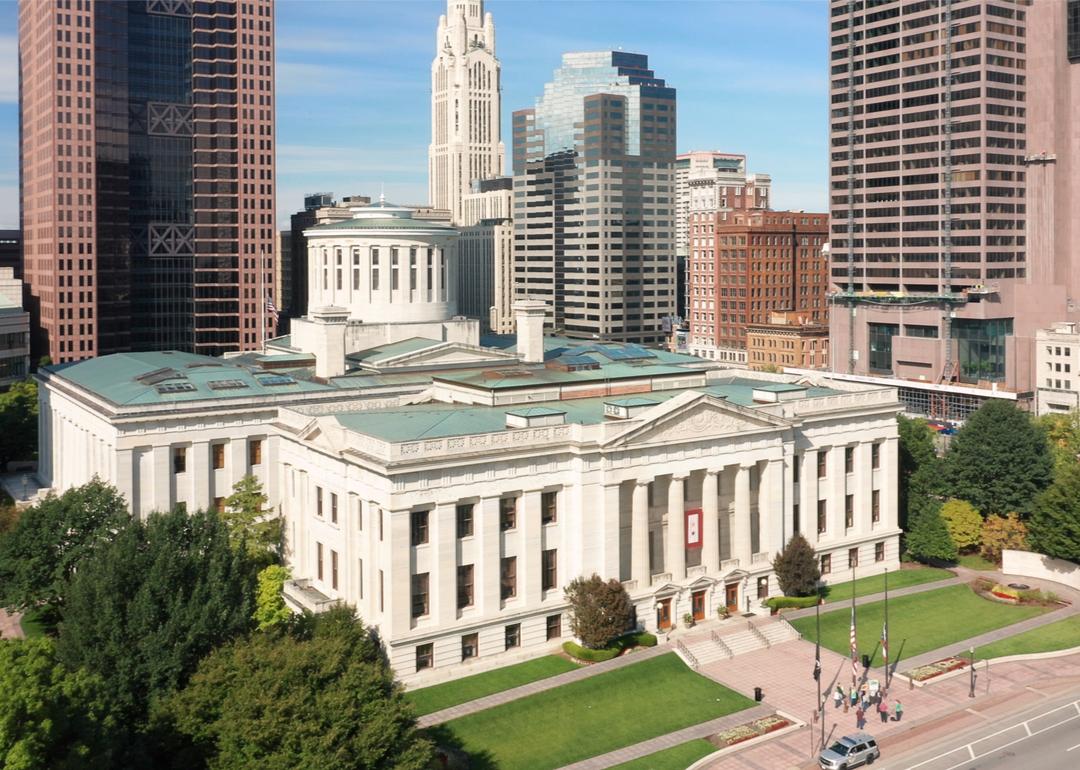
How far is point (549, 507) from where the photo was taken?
7944 centimetres

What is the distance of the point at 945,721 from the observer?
226 feet

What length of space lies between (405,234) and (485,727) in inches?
2385

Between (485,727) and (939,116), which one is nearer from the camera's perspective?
(485,727)

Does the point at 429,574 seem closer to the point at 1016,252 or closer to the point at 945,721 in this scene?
the point at 945,721

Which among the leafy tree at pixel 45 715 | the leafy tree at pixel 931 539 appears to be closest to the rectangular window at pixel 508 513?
the leafy tree at pixel 45 715

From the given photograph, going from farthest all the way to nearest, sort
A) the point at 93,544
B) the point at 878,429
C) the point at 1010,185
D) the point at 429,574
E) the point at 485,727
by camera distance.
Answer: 1. the point at 1010,185
2. the point at 878,429
3. the point at 93,544
4. the point at 429,574
5. the point at 485,727

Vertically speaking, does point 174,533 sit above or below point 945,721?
above

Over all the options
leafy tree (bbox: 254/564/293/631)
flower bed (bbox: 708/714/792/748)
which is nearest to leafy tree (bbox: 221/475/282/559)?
leafy tree (bbox: 254/564/293/631)

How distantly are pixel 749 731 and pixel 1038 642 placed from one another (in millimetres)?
27801

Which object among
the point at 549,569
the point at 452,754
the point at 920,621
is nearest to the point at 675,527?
the point at 549,569

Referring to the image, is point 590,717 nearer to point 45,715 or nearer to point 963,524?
point 45,715

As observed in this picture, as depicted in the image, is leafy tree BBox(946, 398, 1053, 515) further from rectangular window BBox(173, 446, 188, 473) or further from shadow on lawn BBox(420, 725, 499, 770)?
rectangular window BBox(173, 446, 188, 473)

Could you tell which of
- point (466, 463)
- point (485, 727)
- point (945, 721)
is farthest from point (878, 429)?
point (485, 727)

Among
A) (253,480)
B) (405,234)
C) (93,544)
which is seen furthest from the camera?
(405,234)
